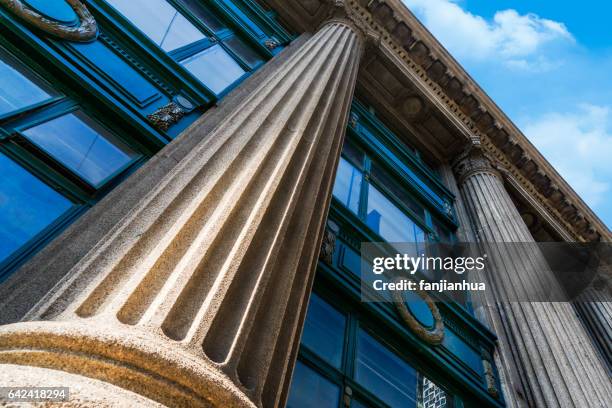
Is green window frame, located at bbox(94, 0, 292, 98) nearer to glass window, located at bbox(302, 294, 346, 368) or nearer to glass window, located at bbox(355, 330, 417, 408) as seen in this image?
glass window, located at bbox(302, 294, 346, 368)

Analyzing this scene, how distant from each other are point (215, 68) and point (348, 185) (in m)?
2.76

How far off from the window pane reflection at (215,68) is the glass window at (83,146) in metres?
2.26

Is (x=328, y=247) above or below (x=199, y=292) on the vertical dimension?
above

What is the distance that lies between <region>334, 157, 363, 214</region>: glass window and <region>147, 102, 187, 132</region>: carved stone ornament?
8.93 ft

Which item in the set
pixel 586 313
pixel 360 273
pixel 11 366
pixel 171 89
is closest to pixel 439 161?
pixel 586 313

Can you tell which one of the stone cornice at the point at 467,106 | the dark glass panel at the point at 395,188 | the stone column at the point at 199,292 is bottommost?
the stone column at the point at 199,292

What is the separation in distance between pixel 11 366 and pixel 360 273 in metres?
5.16

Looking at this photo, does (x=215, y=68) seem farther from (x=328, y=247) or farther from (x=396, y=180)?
(x=396, y=180)

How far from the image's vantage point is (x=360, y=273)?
6.41 m

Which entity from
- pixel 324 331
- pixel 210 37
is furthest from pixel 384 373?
pixel 210 37

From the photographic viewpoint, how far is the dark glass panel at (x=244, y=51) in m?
8.20

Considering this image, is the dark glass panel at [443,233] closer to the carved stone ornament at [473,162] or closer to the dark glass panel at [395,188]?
the dark glass panel at [395,188]

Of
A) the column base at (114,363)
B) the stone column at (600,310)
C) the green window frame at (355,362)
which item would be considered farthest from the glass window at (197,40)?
the stone column at (600,310)

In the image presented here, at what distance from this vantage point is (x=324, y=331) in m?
5.20
